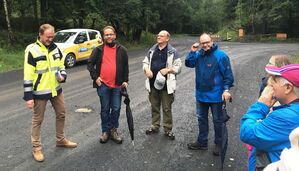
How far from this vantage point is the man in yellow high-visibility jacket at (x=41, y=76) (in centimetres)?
527

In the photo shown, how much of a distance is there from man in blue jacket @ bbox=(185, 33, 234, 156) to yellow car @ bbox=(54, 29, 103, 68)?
442 inches

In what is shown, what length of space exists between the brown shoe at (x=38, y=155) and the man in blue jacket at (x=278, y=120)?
368cm

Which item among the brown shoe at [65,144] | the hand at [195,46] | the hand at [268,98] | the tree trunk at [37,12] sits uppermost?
the tree trunk at [37,12]

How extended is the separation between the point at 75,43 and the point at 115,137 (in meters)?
11.7

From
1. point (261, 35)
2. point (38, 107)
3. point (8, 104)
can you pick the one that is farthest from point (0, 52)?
point (261, 35)

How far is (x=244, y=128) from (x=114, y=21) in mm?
29569

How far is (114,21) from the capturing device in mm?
31422

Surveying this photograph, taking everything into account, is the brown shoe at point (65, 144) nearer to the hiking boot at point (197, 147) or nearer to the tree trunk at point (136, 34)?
the hiking boot at point (197, 147)

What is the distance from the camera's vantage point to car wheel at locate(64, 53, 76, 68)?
16.4 meters

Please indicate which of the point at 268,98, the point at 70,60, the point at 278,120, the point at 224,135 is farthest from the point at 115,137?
the point at 70,60

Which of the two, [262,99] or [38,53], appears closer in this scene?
[262,99]

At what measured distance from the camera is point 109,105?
6.33 meters

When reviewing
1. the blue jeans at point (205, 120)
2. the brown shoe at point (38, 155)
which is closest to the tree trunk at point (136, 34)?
the blue jeans at point (205, 120)

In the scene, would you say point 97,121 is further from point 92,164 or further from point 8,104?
point 8,104
